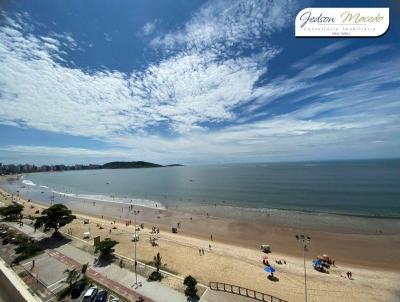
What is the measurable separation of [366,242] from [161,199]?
186 ft

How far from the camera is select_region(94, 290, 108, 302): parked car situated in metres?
16.0

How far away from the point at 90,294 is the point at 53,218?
59.6ft

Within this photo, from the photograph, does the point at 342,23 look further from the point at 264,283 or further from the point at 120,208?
the point at 120,208

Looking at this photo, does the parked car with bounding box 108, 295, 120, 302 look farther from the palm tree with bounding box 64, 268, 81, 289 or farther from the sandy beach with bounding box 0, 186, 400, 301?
the sandy beach with bounding box 0, 186, 400, 301

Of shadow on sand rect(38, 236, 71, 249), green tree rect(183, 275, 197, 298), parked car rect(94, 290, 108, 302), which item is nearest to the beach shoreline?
green tree rect(183, 275, 197, 298)

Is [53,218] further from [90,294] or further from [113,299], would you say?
[113,299]

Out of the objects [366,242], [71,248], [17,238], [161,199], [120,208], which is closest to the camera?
[71,248]

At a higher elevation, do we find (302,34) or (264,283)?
(302,34)

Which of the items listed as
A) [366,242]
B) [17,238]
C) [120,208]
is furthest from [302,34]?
[120,208]

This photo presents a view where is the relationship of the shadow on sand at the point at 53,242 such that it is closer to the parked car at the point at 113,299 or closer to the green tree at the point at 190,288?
the parked car at the point at 113,299

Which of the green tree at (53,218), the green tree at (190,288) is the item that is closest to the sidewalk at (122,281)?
the green tree at (190,288)

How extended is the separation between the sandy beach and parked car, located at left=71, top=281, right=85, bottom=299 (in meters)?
7.87

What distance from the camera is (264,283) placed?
2031 cm

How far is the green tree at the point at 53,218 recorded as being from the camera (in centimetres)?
2935
